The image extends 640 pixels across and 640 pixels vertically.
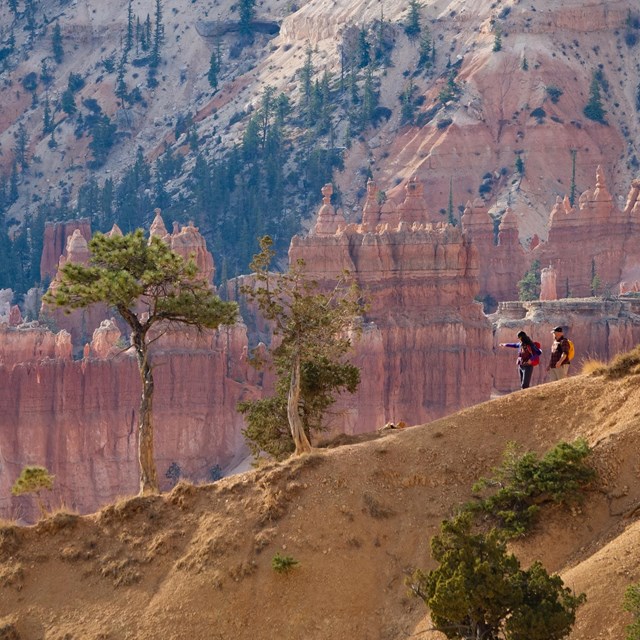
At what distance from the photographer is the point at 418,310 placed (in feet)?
326

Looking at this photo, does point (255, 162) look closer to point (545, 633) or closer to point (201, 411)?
point (201, 411)

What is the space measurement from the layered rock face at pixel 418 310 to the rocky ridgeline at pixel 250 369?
7 cm

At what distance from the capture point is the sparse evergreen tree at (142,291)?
4384 cm

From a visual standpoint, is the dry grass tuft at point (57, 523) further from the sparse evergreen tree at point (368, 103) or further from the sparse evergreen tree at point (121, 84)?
the sparse evergreen tree at point (121, 84)

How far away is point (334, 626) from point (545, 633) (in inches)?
206

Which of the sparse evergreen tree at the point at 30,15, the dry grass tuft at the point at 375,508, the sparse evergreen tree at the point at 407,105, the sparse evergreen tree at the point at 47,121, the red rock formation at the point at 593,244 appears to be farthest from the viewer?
the sparse evergreen tree at the point at 30,15

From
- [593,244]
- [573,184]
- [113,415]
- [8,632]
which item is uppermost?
[573,184]

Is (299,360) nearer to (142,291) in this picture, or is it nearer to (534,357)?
(142,291)

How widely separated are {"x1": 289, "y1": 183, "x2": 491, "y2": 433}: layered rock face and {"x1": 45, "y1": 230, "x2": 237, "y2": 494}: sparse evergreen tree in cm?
5170

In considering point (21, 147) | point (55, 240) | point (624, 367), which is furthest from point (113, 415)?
point (21, 147)

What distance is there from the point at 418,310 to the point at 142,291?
55500mm

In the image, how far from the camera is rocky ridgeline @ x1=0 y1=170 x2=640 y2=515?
96.2 metres

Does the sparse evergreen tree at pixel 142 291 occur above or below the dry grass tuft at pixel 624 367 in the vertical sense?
above

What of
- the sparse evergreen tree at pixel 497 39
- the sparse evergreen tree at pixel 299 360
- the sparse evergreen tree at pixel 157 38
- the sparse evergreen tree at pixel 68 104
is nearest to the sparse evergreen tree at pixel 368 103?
the sparse evergreen tree at pixel 497 39
